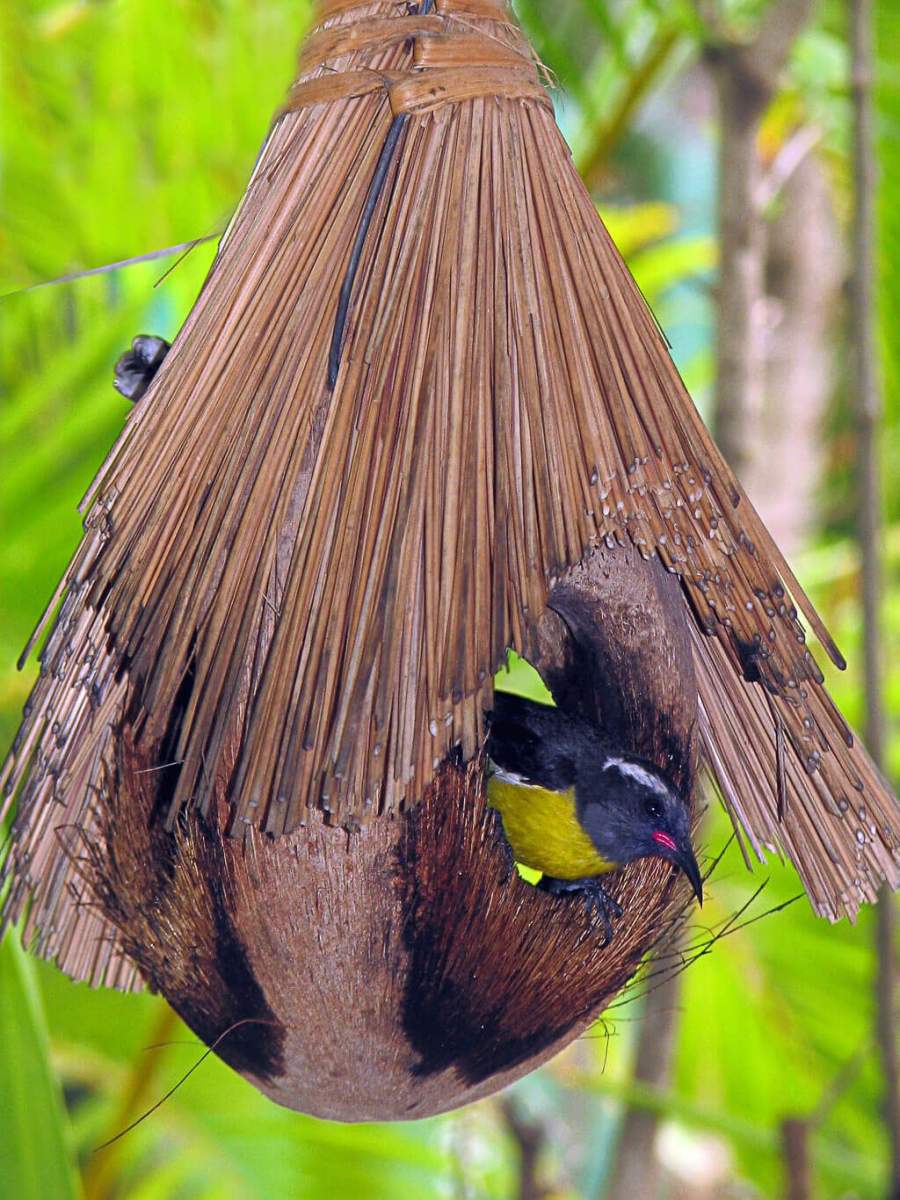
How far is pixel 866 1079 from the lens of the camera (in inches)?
55.9

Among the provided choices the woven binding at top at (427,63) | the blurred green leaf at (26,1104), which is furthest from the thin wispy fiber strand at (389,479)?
the blurred green leaf at (26,1104)

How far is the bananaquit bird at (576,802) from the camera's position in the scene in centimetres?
42

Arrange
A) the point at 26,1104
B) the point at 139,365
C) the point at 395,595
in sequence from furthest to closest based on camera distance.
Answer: the point at 26,1104
the point at 139,365
the point at 395,595

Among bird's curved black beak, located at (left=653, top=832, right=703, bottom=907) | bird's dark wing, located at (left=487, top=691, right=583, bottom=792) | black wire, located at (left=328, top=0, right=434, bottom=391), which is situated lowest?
bird's curved black beak, located at (left=653, top=832, right=703, bottom=907)

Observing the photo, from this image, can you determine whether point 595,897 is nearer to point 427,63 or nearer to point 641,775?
point 641,775

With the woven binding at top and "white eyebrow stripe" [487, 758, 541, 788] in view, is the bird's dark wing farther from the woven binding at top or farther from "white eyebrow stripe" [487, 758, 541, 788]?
the woven binding at top

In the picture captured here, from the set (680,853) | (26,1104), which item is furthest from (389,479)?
(26,1104)

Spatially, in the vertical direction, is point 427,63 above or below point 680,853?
above

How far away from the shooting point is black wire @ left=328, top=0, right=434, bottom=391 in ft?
1.34

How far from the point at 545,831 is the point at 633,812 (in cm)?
3

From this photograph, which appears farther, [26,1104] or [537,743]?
[26,1104]

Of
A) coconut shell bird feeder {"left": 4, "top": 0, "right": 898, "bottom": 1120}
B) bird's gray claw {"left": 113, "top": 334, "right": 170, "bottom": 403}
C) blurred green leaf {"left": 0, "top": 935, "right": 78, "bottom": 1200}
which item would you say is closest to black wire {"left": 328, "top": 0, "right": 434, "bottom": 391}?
coconut shell bird feeder {"left": 4, "top": 0, "right": 898, "bottom": 1120}

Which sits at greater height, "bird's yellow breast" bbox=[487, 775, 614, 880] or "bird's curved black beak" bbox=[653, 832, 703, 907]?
"bird's curved black beak" bbox=[653, 832, 703, 907]

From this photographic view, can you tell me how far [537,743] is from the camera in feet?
1.42
